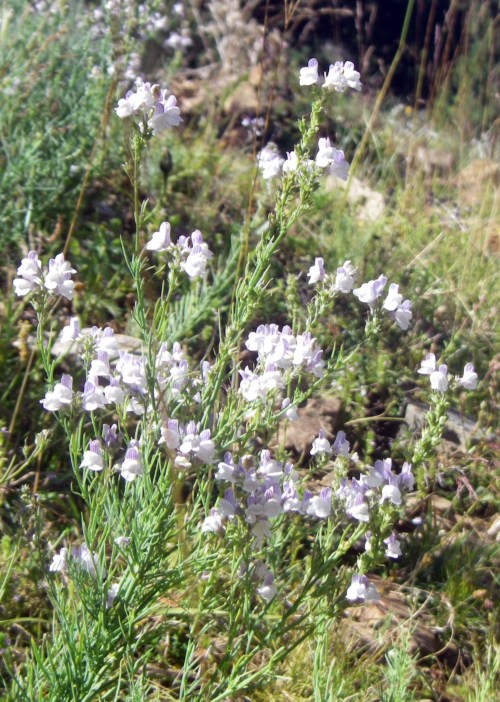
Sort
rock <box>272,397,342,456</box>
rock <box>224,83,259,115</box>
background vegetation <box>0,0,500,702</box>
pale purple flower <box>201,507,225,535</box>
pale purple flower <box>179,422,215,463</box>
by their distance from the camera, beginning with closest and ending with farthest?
pale purple flower <box>179,422,215,463</box>
pale purple flower <box>201,507,225,535</box>
background vegetation <box>0,0,500,702</box>
rock <box>272,397,342,456</box>
rock <box>224,83,259,115</box>

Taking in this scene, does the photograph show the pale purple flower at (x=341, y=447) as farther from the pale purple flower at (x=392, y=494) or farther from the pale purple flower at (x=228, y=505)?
the pale purple flower at (x=228, y=505)

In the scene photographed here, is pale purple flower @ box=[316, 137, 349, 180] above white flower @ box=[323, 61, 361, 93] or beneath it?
beneath

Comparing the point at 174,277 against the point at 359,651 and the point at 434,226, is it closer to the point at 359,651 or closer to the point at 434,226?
the point at 359,651

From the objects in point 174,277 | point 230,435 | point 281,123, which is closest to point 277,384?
point 230,435

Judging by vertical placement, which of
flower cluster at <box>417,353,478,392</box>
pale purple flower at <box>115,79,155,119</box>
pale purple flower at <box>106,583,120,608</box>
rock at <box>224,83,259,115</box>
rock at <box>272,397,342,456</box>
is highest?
pale purple flower at <box>115,79,155,119</box>

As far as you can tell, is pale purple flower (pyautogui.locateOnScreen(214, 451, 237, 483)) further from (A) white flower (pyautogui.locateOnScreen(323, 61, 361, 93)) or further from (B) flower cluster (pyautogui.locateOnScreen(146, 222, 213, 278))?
(A) white flower (pyautogui.locateOnScreen(323, 61, 361, 93))

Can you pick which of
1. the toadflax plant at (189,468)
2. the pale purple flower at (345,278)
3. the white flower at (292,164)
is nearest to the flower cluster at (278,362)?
the toadflax plant at (189,468)

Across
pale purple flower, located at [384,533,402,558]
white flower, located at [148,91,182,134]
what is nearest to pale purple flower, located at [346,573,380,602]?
pale purple flower, located at [384,533,402,558]
